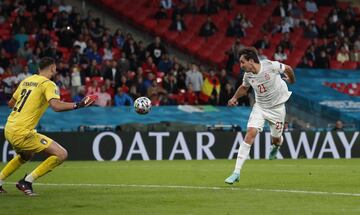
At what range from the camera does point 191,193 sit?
13.9 metres

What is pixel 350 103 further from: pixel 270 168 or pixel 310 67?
pixel 270 168

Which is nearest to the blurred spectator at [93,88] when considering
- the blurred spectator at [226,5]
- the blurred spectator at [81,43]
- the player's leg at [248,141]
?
the blurred spectator at [81,43]

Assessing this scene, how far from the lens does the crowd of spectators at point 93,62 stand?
29.0 metres

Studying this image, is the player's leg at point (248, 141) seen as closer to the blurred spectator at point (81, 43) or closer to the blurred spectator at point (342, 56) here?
the blurred spectator at point (81, 43)

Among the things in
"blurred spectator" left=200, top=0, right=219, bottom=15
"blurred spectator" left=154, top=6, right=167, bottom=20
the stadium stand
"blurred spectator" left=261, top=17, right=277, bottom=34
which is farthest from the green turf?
"blurred spectator" left=200, top=0, right=219, bottom=15

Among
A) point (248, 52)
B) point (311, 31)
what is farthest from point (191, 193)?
point (311, 31)

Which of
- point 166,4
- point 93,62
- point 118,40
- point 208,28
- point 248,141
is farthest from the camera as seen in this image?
point 166,4

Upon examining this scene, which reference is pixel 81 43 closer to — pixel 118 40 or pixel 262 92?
pixel 118 40

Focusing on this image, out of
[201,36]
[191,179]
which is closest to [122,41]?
[201,36]

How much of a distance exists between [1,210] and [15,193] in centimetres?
272

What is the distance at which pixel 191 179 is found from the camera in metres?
17.3

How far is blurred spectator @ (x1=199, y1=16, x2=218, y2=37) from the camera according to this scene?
35.6 metres

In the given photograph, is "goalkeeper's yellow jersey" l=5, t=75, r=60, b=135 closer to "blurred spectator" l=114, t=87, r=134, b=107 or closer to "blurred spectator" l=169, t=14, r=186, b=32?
"blurred spectator" l=114, t=87, r=134, b=107

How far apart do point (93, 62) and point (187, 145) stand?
5.03m
